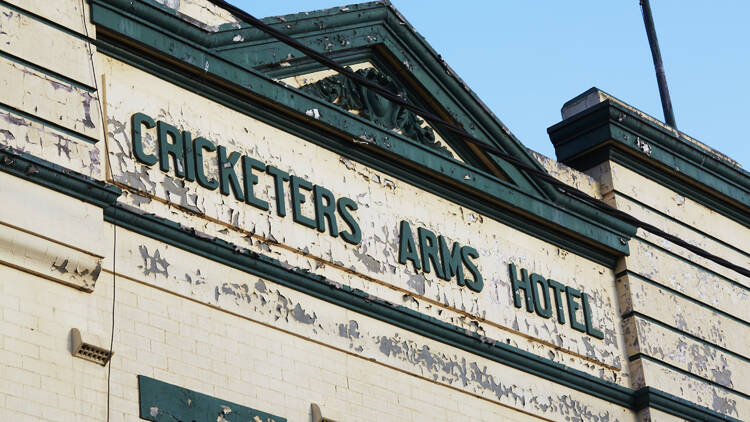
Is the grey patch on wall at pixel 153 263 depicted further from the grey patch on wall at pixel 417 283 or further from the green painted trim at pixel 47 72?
the grey patch on wall at pixel 417 283

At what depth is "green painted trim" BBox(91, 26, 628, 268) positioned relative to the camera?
46.4 feet

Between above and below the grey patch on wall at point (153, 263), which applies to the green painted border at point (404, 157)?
above

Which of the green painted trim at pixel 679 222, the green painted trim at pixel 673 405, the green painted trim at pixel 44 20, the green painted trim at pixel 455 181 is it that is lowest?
the green painted trim at pixel 673 405

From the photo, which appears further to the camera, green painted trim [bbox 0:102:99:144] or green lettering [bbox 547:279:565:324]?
green lettering [bbox 547:279:565:324]

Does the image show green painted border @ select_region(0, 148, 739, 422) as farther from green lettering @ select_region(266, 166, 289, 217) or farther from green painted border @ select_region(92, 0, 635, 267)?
green painted border @ select_region(92, 0, 635, 267)

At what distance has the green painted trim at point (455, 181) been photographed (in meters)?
14.1

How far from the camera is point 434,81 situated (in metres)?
17.2

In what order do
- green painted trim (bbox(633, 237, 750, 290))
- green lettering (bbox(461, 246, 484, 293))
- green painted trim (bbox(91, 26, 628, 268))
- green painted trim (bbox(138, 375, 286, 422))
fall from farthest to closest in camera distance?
green painted trim (bbox(633, 237, 750, 290)) → green lettering (bbox(461, 246, 484, 293)) → green painted trim (bbox(91, 26, 628, 268)) → green painted trim (bbox(138, 375, 286, 422))

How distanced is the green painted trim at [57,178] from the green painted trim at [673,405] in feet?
23.9

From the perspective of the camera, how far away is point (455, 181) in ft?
53.8

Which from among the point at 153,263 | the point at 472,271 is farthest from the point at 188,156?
the point at 472,271

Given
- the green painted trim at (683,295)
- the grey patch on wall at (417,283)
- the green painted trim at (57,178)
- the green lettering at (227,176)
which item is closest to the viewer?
the green painted trim at (57,178)

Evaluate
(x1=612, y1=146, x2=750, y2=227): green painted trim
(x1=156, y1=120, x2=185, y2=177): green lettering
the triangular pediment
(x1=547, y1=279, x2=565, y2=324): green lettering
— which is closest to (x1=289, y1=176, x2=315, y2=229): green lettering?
the triangular pediment

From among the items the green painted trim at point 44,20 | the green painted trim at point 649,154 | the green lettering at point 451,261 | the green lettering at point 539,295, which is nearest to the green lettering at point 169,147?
the green painted trim at point 44,20
